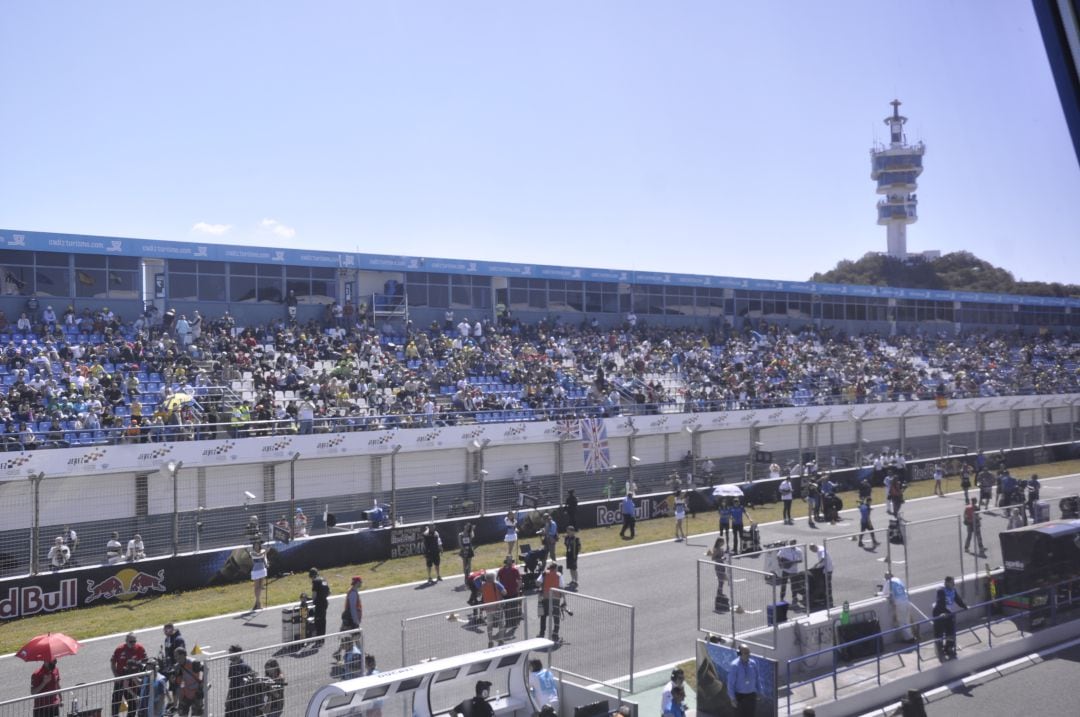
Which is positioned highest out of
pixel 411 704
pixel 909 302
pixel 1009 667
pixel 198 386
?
pixel 909 302

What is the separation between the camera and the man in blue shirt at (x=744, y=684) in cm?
1124

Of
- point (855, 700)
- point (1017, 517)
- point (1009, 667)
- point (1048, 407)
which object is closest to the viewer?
point (855, 700)

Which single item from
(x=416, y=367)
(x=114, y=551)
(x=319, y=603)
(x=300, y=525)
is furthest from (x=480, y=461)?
(x=319, y=603)

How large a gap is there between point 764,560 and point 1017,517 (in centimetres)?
812

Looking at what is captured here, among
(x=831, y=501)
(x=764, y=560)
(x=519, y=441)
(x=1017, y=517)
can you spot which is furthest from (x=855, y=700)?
(x=519, y=441)

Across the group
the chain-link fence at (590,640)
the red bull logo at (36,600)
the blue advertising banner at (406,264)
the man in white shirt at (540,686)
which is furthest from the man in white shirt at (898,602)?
the blue advertising banner at (406,264)

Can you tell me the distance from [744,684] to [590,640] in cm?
224

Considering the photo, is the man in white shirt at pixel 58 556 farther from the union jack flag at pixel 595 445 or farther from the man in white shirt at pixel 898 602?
the man in white shirt at pixel 898 602

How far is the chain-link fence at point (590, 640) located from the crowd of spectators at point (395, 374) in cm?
1255

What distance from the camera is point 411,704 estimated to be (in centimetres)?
980

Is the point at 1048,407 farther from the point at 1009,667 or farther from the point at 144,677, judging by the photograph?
the point at 144,677

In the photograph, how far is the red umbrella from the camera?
10727 mm

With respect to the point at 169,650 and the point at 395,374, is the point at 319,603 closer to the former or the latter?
the point at 169,650

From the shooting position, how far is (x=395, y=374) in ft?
103
